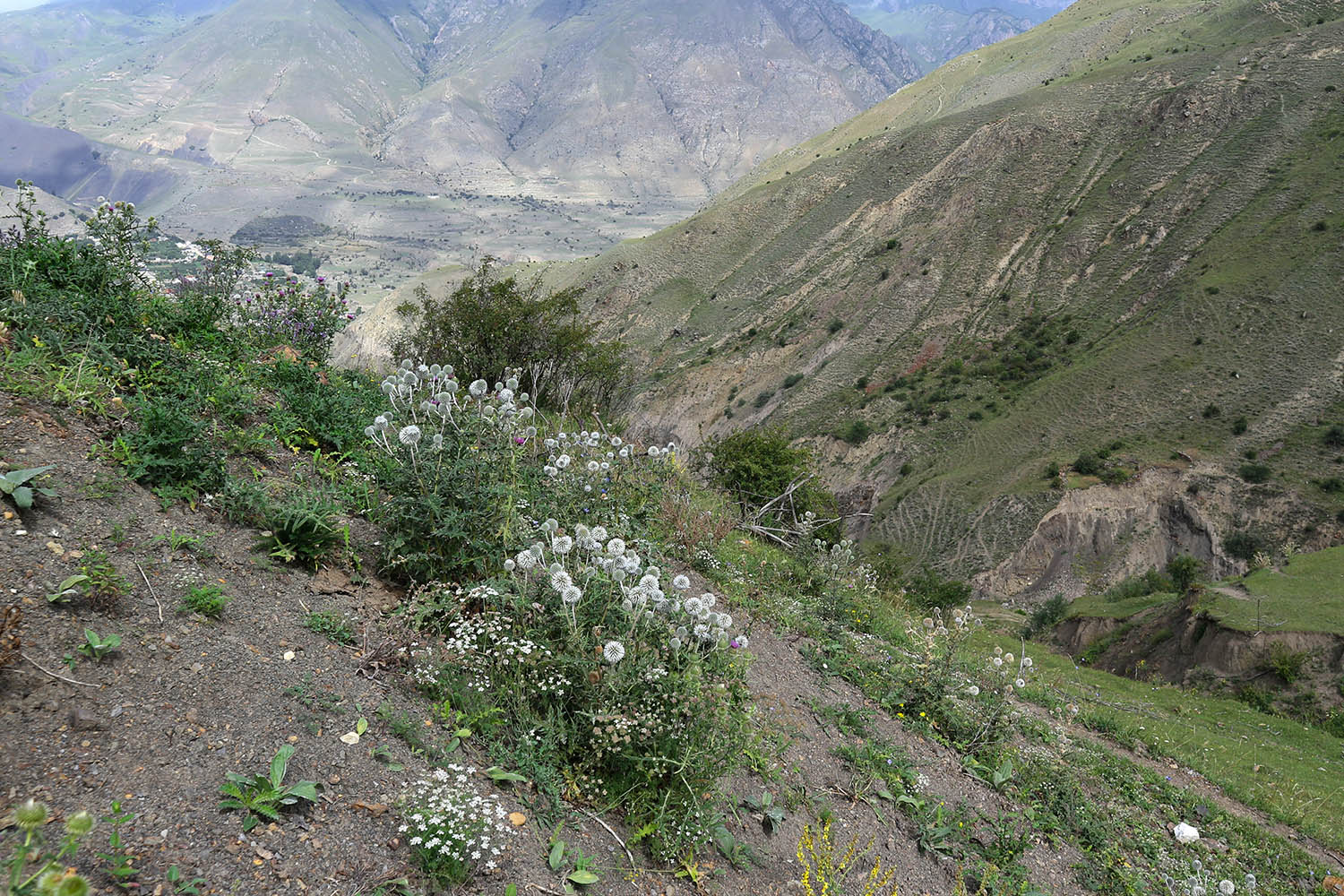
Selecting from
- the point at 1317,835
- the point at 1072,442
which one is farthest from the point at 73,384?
the point at 1072,442

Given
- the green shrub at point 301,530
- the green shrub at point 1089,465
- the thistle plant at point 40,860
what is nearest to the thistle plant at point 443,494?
the green shrub at point 301,530

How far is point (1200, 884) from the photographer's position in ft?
15.1

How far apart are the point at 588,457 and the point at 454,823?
3210 millimetres

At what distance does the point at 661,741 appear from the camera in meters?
3.08

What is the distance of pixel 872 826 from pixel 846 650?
2.31 m

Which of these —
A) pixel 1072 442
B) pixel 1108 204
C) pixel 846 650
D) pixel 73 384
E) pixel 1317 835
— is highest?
pixel 1108 204

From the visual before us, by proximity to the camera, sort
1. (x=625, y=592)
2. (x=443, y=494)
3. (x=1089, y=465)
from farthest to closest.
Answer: (x=1089, y=465), (x=443, y=494), (x=625, y=592)

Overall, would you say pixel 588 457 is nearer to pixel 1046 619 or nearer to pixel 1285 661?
pixel 1285 661

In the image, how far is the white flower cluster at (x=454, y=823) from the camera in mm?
2406

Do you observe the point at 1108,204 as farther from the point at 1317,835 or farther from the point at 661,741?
the point at 661,741

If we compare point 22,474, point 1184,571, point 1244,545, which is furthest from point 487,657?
point 1244,545

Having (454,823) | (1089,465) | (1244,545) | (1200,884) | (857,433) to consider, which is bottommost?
(857,433)

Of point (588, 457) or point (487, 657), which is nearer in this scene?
point (487, 657)

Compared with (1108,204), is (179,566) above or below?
below
